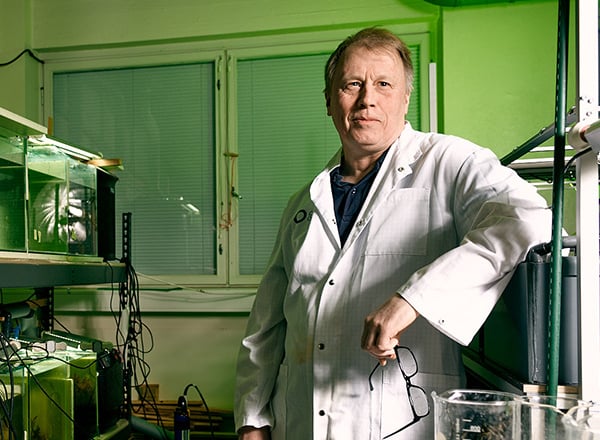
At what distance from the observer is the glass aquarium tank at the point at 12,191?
176 centimetres

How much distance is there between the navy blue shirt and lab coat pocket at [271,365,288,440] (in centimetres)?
37

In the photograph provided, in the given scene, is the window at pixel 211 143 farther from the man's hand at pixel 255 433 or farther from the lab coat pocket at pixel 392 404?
the lab coat pocket at pixel 392 404

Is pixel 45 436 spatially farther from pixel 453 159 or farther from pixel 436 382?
pixel 453 159

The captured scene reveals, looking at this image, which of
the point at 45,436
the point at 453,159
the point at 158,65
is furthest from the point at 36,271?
the point at 158,65

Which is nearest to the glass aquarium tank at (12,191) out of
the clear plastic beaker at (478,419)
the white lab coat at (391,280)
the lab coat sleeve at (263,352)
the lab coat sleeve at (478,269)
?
the lab coat sleeve at (263,352)

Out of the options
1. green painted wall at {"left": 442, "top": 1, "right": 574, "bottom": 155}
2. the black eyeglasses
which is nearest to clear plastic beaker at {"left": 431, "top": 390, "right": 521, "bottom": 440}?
the black eyeglasses

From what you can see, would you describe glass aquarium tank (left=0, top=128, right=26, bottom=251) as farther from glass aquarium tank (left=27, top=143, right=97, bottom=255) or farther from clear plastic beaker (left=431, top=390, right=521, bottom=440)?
clear plastic beaker (left=431, top=390, right=521, bottom=440)

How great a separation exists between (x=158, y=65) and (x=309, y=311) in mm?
2412

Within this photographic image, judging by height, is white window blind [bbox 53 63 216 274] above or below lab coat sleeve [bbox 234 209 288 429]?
above

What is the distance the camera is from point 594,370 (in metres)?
0.75

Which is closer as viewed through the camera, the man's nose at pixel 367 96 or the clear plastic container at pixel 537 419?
the clear plastic container at pixel 537 419

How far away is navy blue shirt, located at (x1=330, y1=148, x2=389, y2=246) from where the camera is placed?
1.20 meters

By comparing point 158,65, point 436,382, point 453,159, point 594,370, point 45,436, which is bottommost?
point 45,436

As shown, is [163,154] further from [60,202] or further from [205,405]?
[205,405]
